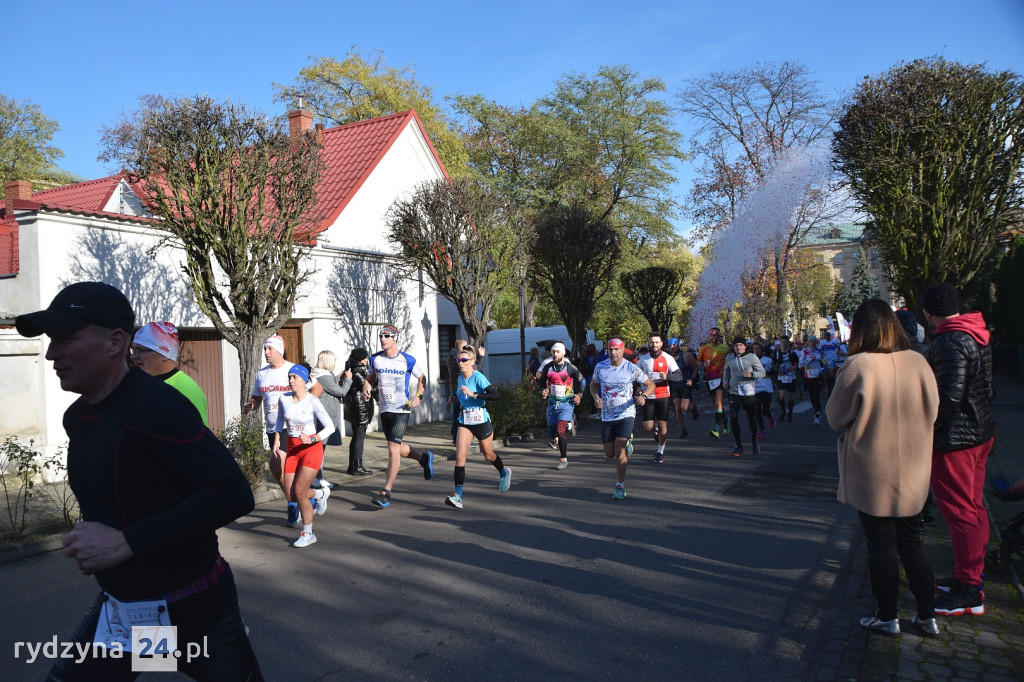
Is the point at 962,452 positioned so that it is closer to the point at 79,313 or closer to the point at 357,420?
the point at 79,313

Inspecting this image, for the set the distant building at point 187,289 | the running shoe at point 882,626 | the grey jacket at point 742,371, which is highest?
the distant building at point 187,289

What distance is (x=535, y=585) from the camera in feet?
18.2

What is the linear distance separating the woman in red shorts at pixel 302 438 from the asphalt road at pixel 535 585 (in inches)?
16.9

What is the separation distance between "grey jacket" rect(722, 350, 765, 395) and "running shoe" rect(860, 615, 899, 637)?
7492 mm

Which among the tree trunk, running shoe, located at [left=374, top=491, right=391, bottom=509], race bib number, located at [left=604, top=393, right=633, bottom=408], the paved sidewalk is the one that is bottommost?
the paved sidewalk

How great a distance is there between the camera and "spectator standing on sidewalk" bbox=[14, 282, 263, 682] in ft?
7.33

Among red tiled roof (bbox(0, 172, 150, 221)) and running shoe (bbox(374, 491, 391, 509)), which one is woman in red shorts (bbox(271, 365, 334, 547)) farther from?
red tiled roof (bbox(0, 172, 150, 221))

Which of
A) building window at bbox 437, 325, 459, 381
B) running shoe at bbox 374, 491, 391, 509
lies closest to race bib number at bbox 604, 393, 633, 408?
running shoe at bbox 374, 491, 391, 509

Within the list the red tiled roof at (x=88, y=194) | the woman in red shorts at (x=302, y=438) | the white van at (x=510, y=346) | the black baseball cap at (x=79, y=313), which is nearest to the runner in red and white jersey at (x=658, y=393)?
the woman in red shorts at (x=302, y=438)

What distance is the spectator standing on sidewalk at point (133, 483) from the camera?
2.23 metres

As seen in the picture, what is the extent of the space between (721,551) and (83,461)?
522 cm

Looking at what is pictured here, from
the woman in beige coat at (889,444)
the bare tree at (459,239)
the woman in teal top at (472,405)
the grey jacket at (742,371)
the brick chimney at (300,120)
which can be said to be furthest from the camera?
the brick chimney at (300,120)

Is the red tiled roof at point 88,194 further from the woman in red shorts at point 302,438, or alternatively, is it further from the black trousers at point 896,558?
the black trousers at point 896,558

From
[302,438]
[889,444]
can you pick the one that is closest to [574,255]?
[302,438]
